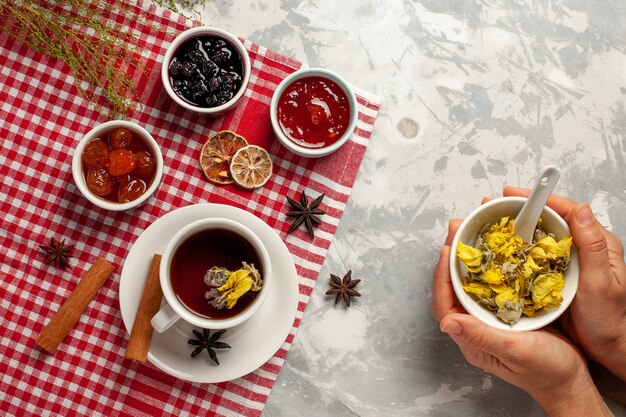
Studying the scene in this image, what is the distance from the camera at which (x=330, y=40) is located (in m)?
2.02

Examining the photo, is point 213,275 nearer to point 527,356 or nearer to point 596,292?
point 527,356

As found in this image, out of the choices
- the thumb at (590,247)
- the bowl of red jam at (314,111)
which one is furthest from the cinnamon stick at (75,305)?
the thumb at (590,247)

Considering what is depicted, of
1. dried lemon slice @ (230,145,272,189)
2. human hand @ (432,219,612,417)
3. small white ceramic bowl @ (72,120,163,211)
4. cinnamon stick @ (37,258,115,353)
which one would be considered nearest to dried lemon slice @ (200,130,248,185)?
A: dried lemon slice @ (230,145,272,189)

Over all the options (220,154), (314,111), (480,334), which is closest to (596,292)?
(480,334)

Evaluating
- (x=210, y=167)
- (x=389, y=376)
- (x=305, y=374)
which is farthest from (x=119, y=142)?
(x=389, y=376)

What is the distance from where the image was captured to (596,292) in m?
1.72

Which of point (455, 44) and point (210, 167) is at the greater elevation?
point (455, 44)

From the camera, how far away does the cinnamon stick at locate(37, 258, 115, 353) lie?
188 centimetres

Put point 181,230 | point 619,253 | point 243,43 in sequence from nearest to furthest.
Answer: point 181,230 < point 619,253 < point 243,43

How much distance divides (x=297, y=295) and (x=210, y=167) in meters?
0.48

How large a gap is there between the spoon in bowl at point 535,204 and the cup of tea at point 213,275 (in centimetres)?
70

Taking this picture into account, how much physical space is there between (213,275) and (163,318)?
0.17 meters

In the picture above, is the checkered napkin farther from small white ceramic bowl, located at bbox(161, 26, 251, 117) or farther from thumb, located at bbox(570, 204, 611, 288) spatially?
thumb, located at bbox(570, 204, 611, 288)

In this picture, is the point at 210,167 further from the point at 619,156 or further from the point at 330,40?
the point at 619,156
